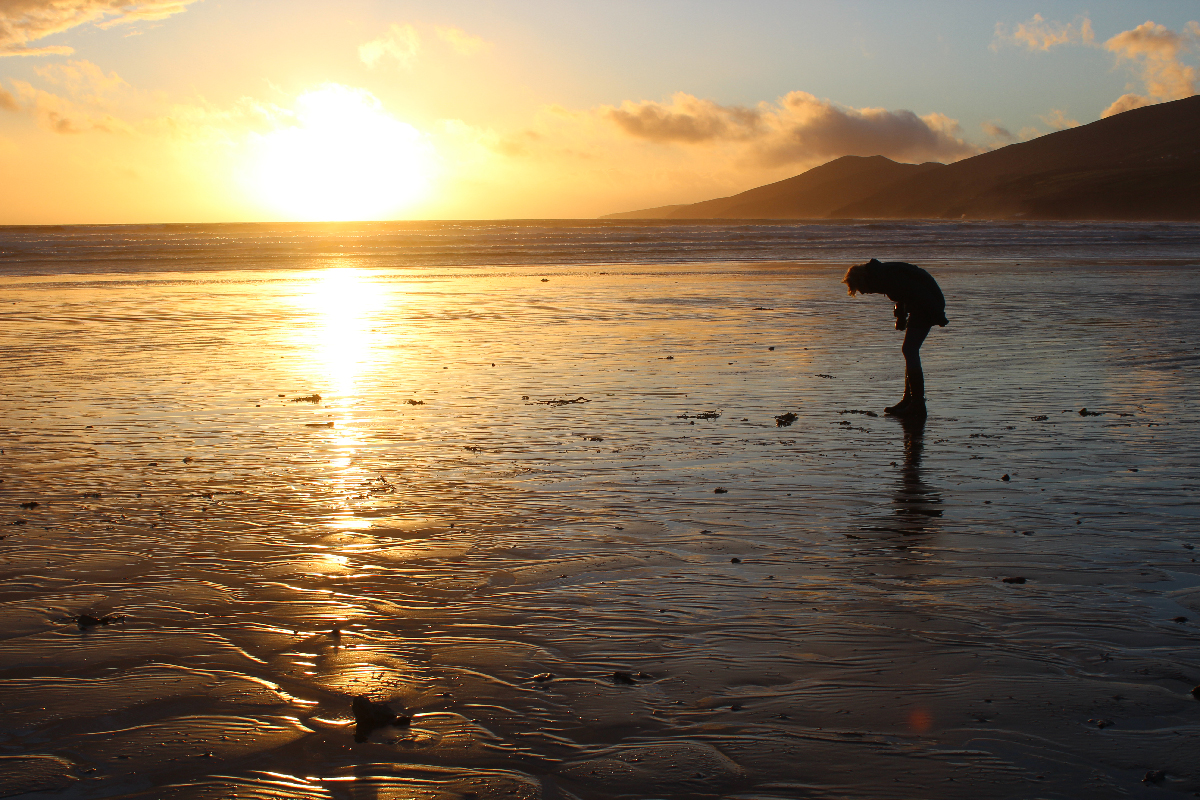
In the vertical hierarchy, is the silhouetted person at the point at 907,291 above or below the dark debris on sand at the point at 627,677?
above

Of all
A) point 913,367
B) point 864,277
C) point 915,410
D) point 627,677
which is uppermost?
point 864,277

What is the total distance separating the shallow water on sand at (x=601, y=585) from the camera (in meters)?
3.33

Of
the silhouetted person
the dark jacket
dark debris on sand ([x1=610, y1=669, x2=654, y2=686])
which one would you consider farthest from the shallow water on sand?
the dark jacket

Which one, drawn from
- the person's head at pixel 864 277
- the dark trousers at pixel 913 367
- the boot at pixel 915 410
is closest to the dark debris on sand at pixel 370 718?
the boot at pixel 915 410

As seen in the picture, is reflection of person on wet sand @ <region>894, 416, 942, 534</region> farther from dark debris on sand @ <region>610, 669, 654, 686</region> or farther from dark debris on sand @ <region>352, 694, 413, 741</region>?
dark debris on sand @ <region>352, 694, 413, 741</region>

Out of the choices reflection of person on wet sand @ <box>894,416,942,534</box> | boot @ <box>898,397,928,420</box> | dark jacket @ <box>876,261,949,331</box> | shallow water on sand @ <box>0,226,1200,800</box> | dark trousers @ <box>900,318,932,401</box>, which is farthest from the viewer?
dark jacket @ <box>876,261,949,331</box>

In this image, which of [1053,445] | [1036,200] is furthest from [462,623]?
[1036,200]

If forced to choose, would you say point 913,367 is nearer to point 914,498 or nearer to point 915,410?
point 915,410

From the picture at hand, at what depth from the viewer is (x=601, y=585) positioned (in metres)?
4.94

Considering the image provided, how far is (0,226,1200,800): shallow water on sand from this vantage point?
10.9 ft

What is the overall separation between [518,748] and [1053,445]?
20.6ft

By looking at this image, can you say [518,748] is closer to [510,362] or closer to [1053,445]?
[1053,445]

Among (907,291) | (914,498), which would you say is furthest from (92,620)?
(907,291)

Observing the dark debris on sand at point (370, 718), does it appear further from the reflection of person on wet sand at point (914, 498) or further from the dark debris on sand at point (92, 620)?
the reflection of person on wet sand at point (914, 498)
